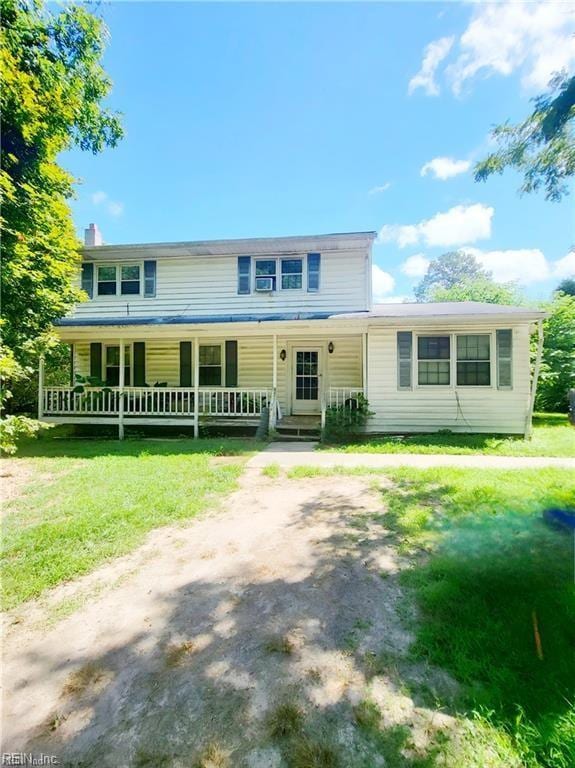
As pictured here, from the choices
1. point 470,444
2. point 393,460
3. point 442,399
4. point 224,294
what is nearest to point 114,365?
point 224,294

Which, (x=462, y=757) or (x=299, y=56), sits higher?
(x=299, y=56)

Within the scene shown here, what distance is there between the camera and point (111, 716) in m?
1.77

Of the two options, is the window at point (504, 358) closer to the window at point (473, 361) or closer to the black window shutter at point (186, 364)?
the window at point (473, 361)

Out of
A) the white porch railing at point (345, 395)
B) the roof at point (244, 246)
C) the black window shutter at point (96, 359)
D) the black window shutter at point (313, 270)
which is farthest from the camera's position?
the black window shutter at point (96, 359)

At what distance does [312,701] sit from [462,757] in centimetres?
69

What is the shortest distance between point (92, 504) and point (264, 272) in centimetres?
967

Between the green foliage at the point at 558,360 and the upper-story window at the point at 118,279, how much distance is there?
16650 mm

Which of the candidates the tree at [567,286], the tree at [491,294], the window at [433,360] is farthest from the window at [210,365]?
the tree at [567,286]

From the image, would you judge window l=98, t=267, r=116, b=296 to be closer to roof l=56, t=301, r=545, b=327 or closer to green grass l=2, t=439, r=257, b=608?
roof l=56, t=301, r=545, b=327

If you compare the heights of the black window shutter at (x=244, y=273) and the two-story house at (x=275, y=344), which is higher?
the black window shutter at (x=244, y=273)

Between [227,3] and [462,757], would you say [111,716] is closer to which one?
[462,757]

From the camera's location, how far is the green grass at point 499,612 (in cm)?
165

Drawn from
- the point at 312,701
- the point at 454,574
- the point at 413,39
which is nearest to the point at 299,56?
the point at 413,39

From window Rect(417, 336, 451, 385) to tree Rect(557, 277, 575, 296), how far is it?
78.3 feet
